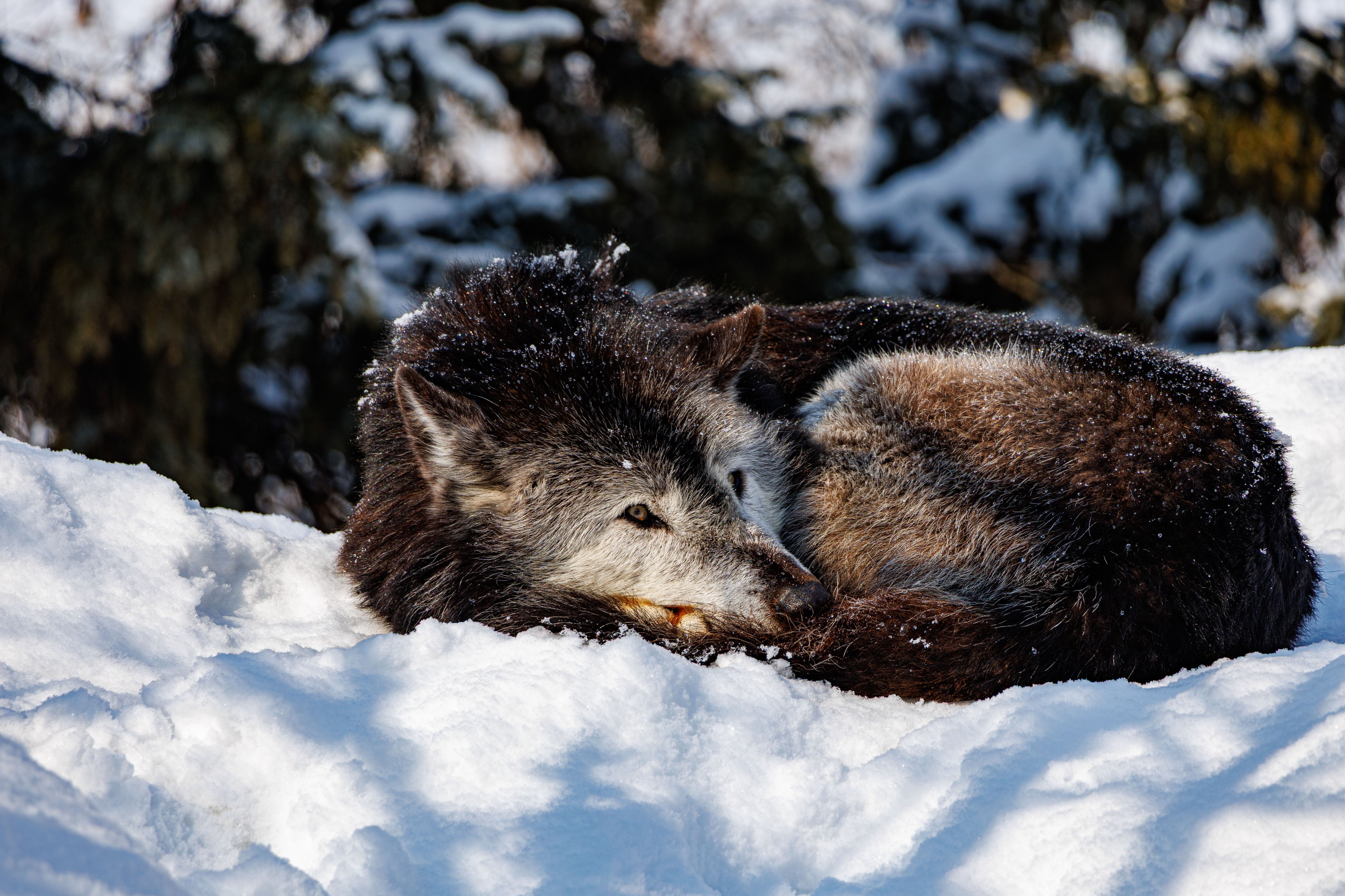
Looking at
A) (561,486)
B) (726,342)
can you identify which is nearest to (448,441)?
(561,486)

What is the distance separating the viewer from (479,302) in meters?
3.47

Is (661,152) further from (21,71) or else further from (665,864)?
(665,864)

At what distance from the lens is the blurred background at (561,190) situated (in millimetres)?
6703

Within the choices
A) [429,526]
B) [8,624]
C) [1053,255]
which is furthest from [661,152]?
[8,624]

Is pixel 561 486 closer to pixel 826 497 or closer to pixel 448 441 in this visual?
pixel 448 441

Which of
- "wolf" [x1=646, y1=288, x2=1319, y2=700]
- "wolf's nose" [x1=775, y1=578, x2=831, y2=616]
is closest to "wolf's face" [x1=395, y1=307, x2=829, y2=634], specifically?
"wolf's nose" [x1=775, y1=578, x2=831, y2=616]

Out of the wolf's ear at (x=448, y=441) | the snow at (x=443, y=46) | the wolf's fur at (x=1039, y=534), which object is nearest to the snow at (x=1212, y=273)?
the snow at (x=443, y=46)

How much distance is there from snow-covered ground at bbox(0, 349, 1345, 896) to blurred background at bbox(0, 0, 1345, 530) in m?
1.92

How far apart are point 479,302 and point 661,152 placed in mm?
6993

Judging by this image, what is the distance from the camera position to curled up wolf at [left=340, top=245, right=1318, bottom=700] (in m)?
2.68

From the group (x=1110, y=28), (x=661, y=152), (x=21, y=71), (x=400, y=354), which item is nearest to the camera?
(x=400, y=354)

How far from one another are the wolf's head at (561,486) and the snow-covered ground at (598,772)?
0.41 metres

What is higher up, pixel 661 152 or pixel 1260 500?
pixel 1260 500

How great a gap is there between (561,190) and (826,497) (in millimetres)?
6695
